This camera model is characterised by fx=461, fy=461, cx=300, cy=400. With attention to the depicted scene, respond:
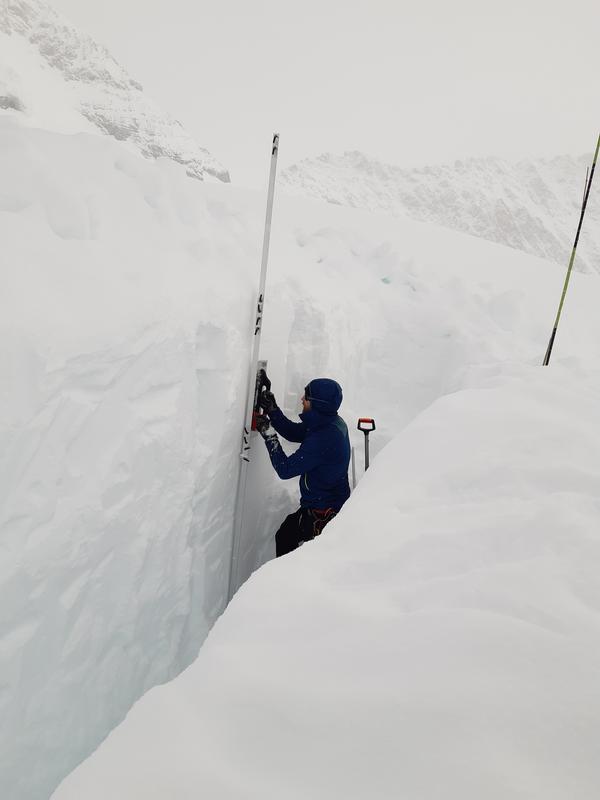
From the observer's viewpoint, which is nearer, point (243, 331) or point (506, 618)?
point (506, 618)

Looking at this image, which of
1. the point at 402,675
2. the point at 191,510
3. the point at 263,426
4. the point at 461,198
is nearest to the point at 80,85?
the point at 461,198

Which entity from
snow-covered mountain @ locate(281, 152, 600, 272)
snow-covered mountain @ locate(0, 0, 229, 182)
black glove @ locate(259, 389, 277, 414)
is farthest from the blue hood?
snow-covered mountain @ locate(281, 152, 600, 272)

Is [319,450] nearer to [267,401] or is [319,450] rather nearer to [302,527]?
[267,401]

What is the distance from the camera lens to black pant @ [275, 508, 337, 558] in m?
3.57

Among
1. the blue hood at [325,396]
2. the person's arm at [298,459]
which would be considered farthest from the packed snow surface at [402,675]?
the blue hood at [325,396]

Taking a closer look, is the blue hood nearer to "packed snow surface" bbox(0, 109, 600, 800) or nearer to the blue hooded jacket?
the blue hooded jacket

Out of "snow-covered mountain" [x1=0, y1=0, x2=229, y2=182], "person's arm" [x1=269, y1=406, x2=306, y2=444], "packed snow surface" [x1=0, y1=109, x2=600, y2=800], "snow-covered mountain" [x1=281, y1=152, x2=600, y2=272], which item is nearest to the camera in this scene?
"packed snow surface" [x1=0, y1=109, x2=600, y2=800]

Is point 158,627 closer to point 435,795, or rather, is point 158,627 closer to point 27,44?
point 435,795

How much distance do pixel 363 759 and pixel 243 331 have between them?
2852 mm

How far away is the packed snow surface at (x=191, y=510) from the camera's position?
36.0 inches

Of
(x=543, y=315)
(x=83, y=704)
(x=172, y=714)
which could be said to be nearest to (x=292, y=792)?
(x=172, y=714)

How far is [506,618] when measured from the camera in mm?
1045

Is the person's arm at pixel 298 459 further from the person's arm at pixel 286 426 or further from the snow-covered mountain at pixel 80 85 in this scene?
the snow-covered mountain at pixel 80 85

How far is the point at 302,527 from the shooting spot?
3.65 metres
